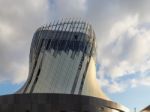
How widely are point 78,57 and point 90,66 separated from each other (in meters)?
2.89

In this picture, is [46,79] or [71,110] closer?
[71,110]

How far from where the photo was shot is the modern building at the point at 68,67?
4886cm

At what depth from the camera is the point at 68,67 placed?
5534 centimetres

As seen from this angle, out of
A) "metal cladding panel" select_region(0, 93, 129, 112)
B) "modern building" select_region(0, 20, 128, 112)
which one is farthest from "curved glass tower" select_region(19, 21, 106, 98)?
"metal cladding panel" select_region(0, 93, 129, 112)

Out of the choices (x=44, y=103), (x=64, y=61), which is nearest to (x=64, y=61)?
(x=64, y=61)

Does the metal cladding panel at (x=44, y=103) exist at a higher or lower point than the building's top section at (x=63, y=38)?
lower

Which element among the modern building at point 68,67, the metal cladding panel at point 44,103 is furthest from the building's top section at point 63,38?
the metal cladding panel at point 44,103

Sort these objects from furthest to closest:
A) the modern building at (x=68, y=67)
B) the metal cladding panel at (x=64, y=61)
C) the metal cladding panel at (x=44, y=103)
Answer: the metal cladding panel at (x=64, y=61)
the modern building at (x=68, y=67)
the metal cladding panel at (x=44, y=103)

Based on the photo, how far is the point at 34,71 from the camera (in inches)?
2226

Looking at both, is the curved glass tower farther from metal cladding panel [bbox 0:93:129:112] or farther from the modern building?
metal cladding panel [bbox 0:93:129:112]

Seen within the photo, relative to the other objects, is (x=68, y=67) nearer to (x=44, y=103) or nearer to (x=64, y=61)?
(x=64, y=61)

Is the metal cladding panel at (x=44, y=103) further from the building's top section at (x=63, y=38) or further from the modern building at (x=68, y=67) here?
the building's top section at (x=63, y=38)

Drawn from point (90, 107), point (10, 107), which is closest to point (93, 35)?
point (90, 107)

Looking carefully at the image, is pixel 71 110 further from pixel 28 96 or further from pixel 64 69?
pixel 64 69
